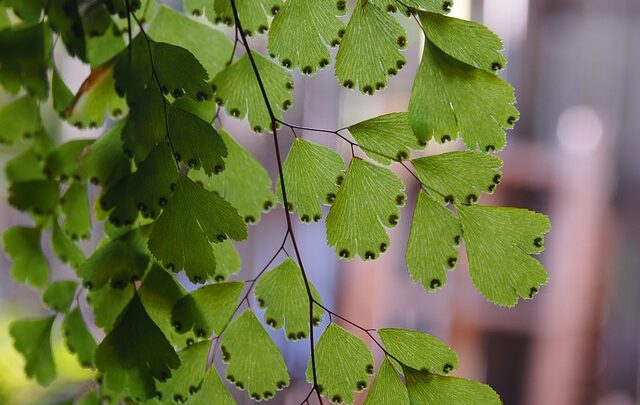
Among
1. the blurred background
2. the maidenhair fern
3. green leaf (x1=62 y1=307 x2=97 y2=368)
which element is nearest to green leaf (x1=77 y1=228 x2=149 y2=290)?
the maidenhair fern

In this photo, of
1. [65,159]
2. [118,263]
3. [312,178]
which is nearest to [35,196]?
[65,159]

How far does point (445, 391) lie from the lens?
38 cm

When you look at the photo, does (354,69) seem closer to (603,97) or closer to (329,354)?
(329,354)

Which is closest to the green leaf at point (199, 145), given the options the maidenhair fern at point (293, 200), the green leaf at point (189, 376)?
the maidenhair fern at point (293, 200)

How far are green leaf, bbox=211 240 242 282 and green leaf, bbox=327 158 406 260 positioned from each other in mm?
101

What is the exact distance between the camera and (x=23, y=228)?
0.59 m

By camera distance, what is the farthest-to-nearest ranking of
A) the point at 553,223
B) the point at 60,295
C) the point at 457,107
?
the point at 553,223 → the point at 60,295 → the point at 457,107

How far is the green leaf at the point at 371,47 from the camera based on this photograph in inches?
14.7

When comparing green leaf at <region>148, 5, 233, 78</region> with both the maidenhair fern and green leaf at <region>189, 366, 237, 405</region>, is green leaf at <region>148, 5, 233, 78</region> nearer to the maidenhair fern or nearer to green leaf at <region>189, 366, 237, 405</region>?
the maidenhair fern

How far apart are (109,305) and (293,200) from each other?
0.49 feet

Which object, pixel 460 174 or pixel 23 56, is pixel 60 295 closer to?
pixel 23 56

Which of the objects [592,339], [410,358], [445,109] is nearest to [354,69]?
[445,109]

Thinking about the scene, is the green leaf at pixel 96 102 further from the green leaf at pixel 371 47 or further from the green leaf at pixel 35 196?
the green leaf at pixel 371 47

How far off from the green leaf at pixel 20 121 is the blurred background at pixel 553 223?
59.1 inches
